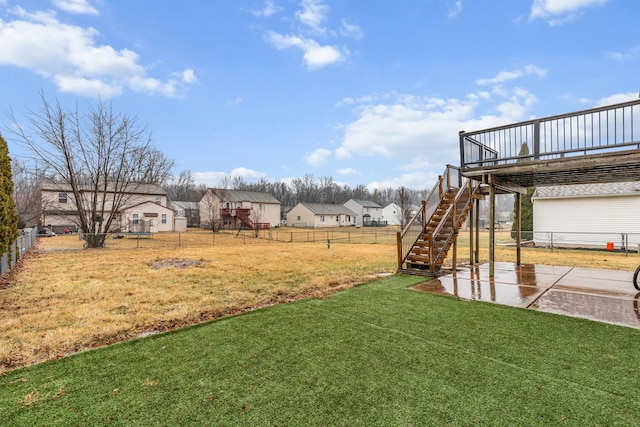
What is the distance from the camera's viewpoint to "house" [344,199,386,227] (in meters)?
61.9

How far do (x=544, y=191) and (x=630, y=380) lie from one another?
63.7 feet

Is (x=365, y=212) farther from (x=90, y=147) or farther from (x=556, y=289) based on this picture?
(x=556, y=289)

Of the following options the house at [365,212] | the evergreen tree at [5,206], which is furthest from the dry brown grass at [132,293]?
the house at [365,212]

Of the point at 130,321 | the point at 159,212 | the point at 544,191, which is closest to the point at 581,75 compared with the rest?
the point at 544,191

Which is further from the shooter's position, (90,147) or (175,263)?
(90,147)

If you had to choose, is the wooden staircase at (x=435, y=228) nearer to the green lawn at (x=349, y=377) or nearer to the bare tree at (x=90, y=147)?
the green lawn at (x=349, y=377)

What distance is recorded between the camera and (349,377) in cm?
298

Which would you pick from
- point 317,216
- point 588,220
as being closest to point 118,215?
point 317,216

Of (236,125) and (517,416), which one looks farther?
(236,125)

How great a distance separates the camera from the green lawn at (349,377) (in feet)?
7.89

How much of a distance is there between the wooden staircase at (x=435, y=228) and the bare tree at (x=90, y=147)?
15.7 meters

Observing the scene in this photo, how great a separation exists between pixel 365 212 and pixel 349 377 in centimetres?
6273

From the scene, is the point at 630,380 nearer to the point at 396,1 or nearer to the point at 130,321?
the point at 130,321

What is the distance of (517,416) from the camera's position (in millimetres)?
2359
